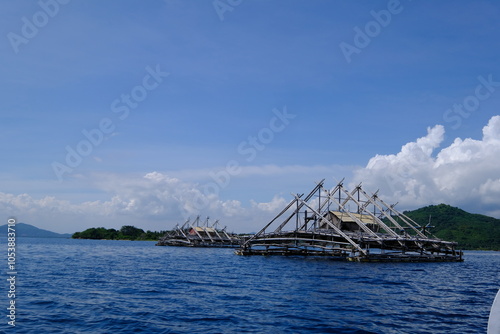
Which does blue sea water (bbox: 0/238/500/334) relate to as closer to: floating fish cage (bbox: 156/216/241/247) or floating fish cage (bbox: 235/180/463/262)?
floating fish cage (bbox: 235/180/463/262)

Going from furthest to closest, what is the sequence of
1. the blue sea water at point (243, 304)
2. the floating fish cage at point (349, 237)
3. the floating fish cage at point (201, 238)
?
the floating fish cage at point (201, 238), the floating fish cage at point (349, 237), the blue sea water at point (243, 304)

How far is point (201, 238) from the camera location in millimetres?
119062

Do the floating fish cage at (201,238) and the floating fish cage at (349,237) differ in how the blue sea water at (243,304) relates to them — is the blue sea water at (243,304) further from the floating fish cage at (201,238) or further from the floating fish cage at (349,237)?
the floating fish cage at (201,238)

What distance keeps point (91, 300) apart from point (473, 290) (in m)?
28.9


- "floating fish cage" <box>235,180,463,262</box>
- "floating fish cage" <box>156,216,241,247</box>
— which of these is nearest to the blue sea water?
"floating fish cage" <box>235,180,463,262</box>

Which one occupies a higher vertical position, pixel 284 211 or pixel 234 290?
pixel 284 211

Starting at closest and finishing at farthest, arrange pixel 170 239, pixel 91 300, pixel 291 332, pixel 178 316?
pixel 291 332
pixel 178 316
pixel 91 300
pixel 170 239

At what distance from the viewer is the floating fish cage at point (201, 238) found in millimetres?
119812

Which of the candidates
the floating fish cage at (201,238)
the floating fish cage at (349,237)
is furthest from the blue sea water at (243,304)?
the floating fish cage at (201,238)

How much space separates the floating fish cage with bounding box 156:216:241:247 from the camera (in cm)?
11981

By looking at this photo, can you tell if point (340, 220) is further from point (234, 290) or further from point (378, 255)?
point (234, 290)

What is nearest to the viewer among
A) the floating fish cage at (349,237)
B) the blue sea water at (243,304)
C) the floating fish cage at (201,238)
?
the blue sea water at (243,304)

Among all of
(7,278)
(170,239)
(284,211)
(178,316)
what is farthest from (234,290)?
(170,239)

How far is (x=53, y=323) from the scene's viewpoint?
717 inches
